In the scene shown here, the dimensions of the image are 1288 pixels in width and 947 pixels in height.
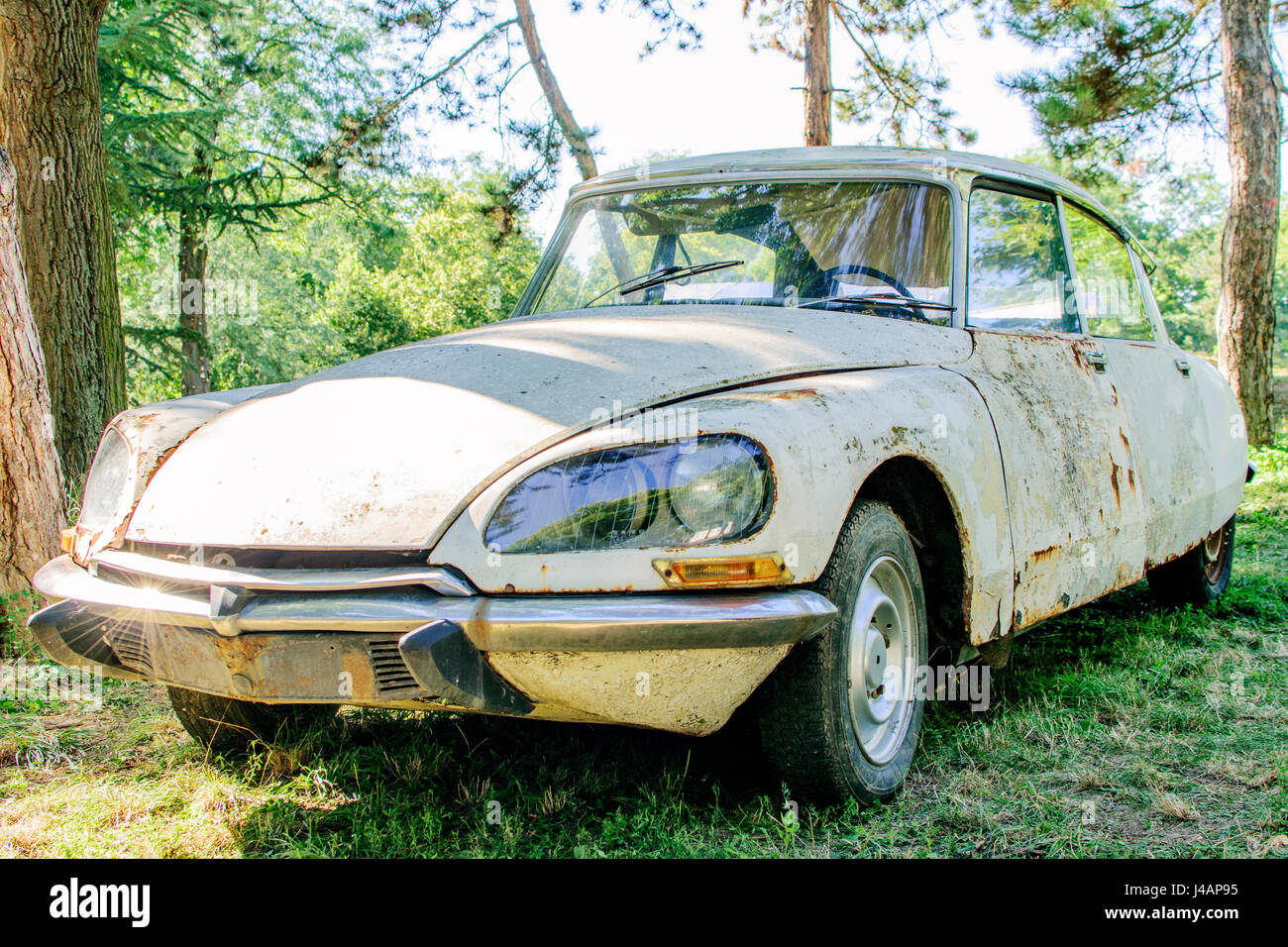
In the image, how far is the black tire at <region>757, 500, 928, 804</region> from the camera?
2.26 metres

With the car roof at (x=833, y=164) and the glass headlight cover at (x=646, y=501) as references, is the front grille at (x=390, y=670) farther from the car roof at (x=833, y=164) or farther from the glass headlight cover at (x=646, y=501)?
the car roof at (x=833, y=164)

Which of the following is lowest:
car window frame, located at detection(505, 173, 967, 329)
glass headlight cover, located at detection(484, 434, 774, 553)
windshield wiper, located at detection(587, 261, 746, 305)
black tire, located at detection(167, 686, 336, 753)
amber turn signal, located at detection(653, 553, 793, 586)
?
black tire, located at detection(167, 686, 336, 753)

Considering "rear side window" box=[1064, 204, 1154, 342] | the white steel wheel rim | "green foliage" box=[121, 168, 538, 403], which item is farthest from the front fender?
"green foliage" box=[121, 168, 538, 403]

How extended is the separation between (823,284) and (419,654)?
2.00 metres

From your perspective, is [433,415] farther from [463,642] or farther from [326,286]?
[326,286]

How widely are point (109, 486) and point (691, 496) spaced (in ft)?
5.61

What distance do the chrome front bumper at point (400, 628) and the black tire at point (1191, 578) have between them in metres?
3.41

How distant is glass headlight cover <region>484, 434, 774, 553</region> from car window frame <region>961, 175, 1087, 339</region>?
148cm

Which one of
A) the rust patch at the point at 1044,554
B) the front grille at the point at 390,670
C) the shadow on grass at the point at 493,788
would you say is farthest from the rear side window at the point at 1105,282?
the front grille at the point at 390,670

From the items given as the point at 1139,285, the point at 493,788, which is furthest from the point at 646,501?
the point at 1139,285

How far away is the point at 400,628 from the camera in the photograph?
198 cm

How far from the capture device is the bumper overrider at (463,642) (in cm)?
199

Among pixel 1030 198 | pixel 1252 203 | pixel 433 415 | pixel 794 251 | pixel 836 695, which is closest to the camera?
pixel 836 695

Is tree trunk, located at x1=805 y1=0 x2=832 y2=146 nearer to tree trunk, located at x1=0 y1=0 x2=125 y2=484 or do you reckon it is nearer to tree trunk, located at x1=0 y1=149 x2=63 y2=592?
tree trunk, located at x1=0 y1=0 x2=125 y2=484
